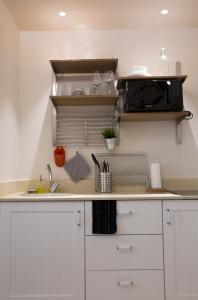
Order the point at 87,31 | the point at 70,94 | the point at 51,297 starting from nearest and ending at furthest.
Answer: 1. the point at 51,297
2. the point at 70,94
3. the point at 87,31

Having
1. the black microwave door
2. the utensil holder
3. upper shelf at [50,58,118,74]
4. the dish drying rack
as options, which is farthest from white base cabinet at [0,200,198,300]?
upper shelf at [50,58,118,74]

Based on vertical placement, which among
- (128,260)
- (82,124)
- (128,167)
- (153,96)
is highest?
(153,96)

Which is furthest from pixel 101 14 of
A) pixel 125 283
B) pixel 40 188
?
pixel 125 283

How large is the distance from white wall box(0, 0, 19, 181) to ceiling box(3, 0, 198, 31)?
0.15 meters

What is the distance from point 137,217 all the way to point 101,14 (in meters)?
1.64

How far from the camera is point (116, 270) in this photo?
192 cm

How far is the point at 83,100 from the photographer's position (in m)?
2.40

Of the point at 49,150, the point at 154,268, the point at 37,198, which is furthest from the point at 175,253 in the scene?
the point at 49,150

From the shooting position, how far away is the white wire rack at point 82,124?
2545mm

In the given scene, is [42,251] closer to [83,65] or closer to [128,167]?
[128,167]

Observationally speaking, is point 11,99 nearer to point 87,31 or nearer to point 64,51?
point 64,51

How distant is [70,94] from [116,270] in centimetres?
144

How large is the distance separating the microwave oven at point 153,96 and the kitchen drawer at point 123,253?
3.20 ft

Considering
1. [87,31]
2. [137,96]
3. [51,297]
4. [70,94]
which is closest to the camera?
[51,297]
